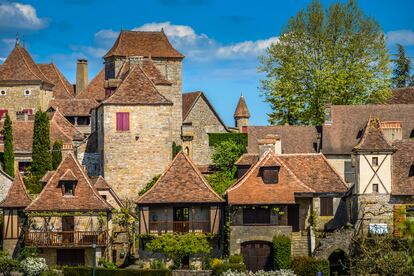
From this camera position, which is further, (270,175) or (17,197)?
(17,197)

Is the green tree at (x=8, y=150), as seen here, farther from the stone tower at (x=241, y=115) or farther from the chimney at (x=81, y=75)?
the chimney at (x=81, y=75)

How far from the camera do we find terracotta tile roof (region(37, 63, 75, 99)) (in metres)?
99.5

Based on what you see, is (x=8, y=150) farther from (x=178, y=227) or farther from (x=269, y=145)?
(x=178, y=227)

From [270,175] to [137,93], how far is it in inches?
632

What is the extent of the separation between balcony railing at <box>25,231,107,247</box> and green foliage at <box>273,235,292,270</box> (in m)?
9.58

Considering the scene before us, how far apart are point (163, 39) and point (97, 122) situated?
15.4m

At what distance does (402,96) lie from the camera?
8650 cm

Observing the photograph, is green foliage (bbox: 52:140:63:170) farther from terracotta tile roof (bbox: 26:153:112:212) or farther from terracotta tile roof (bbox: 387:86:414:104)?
terracotta tile roof (bbox: 387:86:414:104)

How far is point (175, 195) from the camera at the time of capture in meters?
56.8

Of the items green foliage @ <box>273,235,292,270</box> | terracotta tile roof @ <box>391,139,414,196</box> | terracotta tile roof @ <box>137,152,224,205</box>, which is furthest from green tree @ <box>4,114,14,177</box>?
terracotta tile roof @ <box>391,139,414,196</box>

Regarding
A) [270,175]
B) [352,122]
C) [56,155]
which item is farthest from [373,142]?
[56,155]

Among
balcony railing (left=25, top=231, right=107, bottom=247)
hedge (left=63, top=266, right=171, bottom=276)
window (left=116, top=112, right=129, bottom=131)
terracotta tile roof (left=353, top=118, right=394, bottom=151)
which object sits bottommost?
hedge (left=63, top=266, right=171, bottom=276)

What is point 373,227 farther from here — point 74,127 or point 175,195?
point 74,127

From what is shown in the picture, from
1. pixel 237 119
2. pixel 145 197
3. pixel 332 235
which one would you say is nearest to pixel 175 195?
pixel 145 197
